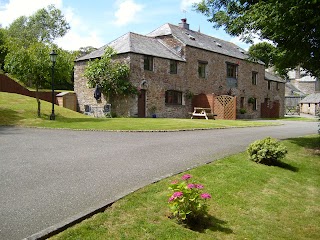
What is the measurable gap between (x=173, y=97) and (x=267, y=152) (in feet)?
65.0

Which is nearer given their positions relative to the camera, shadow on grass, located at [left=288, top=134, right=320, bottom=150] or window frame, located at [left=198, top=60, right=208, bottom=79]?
shadow on grass, located at [left=288, top=134, right=320, bottom=150]

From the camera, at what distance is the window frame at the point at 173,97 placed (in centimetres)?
2828

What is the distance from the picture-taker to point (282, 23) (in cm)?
1062

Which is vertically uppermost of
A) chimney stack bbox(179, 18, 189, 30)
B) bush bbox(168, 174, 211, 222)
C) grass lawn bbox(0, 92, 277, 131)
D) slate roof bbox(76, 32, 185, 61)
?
chimney stack bbox(179, 18, 189, 30)

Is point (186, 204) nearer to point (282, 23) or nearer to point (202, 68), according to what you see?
point (282, 23)

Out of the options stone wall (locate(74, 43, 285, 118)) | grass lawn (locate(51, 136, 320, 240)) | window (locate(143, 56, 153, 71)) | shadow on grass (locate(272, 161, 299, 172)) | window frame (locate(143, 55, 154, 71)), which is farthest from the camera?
window (locate(143, 56, 153, 71))

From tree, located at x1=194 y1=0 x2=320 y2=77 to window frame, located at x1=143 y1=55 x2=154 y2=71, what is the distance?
1062 centimetres

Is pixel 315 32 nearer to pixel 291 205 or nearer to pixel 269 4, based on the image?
pixel 269 4

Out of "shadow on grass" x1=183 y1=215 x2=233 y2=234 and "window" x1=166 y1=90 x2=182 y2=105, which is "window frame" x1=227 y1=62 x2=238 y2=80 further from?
"shadow on grass" x1=183 y1=215 x2=233 y2=234

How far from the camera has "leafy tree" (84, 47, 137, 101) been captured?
25.0 meters

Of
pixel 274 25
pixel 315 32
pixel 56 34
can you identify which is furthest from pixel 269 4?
pixel 56 34

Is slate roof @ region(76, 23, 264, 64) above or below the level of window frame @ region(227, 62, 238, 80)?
above

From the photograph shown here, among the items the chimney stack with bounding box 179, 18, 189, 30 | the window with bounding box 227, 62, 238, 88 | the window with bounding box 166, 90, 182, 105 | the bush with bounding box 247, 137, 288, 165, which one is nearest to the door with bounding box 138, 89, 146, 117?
the window with bounding box 166, 90, 182, 105

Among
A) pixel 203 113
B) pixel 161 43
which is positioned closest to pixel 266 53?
pixel 203 113
